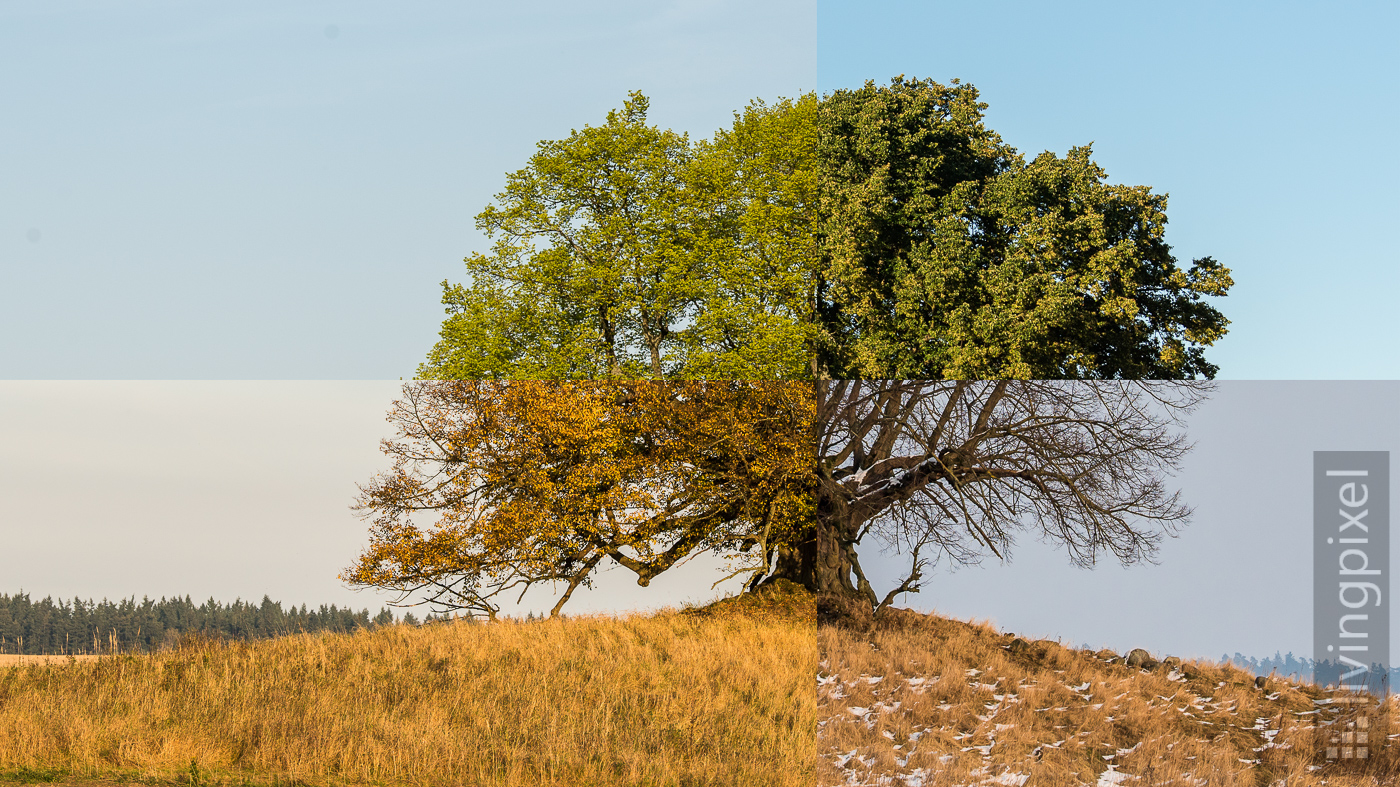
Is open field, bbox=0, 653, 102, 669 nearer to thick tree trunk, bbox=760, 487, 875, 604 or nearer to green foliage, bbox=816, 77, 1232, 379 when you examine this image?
thick tree trunk, bbox=760, 487, 875, 604

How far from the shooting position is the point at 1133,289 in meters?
24.5

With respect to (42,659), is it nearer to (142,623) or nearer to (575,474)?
(142,623)

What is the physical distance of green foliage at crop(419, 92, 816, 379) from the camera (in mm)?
25766

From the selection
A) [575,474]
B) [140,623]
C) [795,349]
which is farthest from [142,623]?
[795,349]

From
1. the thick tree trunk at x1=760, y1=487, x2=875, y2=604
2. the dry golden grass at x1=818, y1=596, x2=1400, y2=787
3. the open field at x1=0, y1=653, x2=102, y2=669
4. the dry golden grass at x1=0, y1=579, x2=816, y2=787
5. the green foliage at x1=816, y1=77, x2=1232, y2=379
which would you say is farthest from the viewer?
the green foliage at x1=816, y1=77, x2=1232, y2=379

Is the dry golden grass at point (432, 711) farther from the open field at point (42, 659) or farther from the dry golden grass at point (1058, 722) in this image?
the dry golden grass at point (1058, 722)

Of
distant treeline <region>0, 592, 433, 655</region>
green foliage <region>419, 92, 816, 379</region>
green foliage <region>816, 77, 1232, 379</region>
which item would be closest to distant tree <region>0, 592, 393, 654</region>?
distant treeline <region>0, 592, 433, 655</region>

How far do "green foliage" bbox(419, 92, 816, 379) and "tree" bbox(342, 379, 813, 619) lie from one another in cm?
243

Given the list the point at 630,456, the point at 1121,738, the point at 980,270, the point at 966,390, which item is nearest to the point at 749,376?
the point at 630,456

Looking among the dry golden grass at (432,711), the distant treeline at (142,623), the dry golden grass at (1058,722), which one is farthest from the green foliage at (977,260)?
the distant treeline at (142,623)

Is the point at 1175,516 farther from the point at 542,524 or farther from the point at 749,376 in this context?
the point at 542,524

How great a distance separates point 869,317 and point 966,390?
489cm

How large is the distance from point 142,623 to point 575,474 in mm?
8600

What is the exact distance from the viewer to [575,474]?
21.9 m
